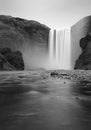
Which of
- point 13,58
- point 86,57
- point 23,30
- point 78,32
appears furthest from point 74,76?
point 23,30

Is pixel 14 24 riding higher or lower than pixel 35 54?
higher

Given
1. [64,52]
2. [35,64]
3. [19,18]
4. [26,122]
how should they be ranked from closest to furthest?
[26,122] < [64,52] < [35,64] < [19,18]

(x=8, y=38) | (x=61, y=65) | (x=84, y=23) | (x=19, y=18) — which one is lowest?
(x=61, y=65)

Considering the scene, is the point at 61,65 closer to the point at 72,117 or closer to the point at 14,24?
the point at 14,24

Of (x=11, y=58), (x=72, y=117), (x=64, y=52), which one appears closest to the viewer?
(x=72, y=117)

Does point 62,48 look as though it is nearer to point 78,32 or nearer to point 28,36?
point 78,32

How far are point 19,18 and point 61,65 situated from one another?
64344 mm

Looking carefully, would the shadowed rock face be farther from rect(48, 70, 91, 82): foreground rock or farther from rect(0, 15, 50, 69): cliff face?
rect(48, 70, 91, 82): foreground rock

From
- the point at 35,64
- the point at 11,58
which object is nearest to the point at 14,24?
the point at 35,64

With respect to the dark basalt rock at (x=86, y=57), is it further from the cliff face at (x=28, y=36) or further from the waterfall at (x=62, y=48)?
the cliff face at (x=28, y=36)

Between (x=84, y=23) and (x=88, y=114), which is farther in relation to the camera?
(x=84, y=23)

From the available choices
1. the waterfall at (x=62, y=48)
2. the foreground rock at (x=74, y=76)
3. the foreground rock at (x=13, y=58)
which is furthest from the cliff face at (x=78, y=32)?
the foreground rock at (x=74, y=76)

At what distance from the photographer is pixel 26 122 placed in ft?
19.4

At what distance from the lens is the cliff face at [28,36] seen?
4835 inches
